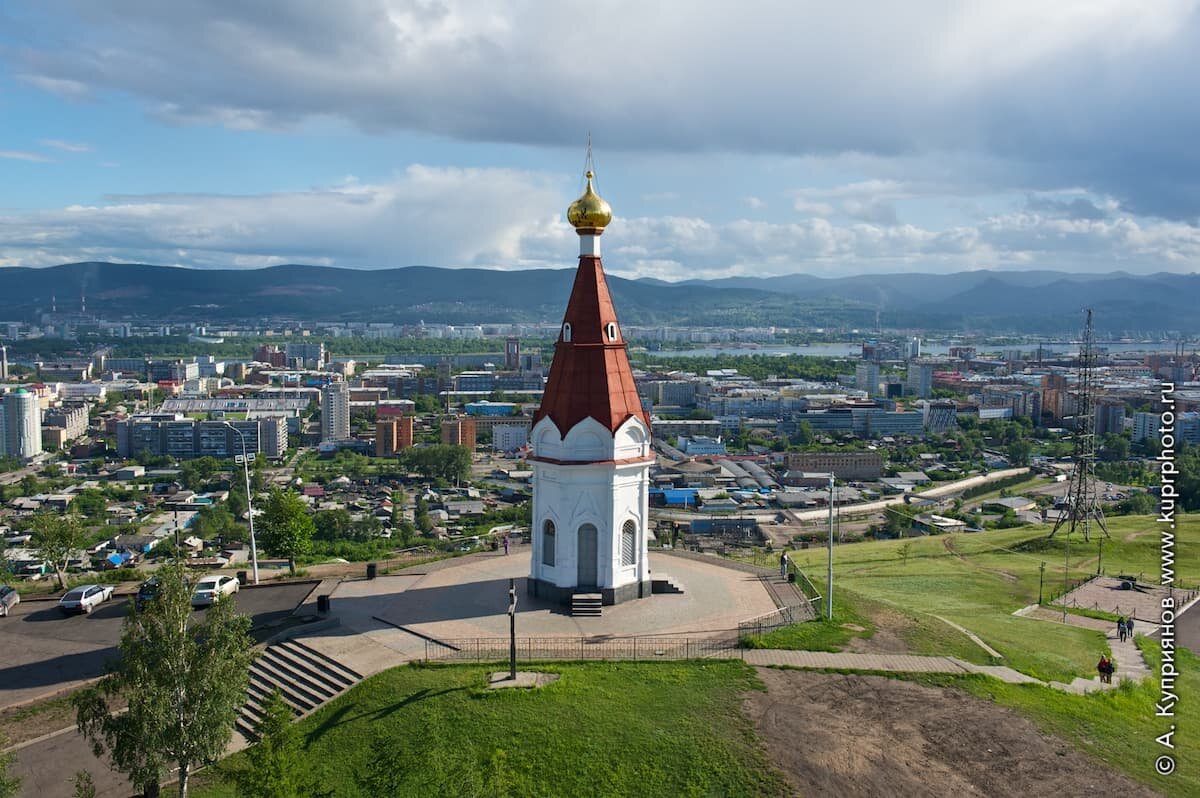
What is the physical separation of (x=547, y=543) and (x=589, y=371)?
4.13 metres

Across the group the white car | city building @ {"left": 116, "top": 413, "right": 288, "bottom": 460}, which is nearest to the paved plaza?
the white car

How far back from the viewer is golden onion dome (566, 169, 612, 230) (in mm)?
20953

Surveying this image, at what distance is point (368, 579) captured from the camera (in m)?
22.6

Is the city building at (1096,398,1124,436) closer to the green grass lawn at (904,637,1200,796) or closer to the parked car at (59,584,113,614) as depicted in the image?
the green grass lawn at (904,637,1200,796)

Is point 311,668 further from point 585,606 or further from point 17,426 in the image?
point 17,426

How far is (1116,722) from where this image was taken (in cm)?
1446

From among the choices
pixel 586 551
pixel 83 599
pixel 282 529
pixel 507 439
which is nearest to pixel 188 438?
pixel 507 439

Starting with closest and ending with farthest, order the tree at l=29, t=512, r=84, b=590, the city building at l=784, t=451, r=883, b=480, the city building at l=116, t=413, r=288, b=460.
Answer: the tree at l=29, t=512, r=84, b=590 < the city building at l=784, t=451, r=883, b=480 < the city building at l=116, t=413, r=288, b=460

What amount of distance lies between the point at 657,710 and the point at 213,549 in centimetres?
4414

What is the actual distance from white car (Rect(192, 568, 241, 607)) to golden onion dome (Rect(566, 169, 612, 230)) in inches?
452

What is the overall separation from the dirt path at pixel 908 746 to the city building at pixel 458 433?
79238 mm

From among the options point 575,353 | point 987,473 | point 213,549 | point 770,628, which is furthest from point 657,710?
point 987,473

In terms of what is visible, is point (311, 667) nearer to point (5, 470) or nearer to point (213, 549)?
point (213, 549)

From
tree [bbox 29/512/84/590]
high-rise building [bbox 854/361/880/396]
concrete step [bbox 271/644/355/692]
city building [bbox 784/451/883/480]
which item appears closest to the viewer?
concrete step [bbox 271/644/355/692]
